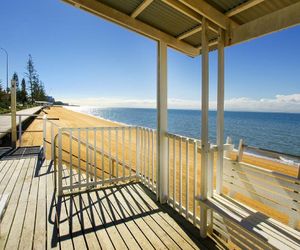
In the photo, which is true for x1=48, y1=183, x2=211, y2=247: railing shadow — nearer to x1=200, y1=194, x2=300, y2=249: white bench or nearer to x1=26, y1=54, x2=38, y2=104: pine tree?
x1=200, y1=194, x2=300, y2=249: white bench

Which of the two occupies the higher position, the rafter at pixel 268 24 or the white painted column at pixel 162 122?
the rafter at pixel 268 24

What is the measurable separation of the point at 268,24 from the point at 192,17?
2.42 ft

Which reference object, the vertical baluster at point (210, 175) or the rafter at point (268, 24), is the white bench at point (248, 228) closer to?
the vertical baluster at point (210, 175)

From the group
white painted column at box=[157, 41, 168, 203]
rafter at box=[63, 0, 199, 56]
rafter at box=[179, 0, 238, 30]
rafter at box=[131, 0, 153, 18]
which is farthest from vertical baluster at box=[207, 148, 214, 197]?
rafter at box=[131, 0, 153, 18]

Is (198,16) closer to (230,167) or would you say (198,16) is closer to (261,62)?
(230,167)

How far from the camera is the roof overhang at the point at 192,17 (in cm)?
184

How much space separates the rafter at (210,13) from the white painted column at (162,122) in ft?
3.02

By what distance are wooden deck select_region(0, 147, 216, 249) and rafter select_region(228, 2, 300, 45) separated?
2069 mm

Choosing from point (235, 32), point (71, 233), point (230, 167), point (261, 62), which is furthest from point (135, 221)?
point (261, 62)

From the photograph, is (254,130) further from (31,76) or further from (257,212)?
(31,76)

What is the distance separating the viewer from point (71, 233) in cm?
219

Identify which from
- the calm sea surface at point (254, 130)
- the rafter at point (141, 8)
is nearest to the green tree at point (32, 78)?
the calm sea surface at point (254, 130)

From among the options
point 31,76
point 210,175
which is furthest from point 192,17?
point 31,76

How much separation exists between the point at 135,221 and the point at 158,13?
7.94 ft
